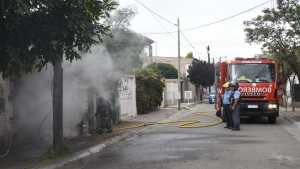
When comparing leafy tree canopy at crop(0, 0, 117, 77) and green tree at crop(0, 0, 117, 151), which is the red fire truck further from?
leafy tree canopy at crop(0, 0, 117, 77)

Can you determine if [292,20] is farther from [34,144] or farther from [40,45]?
[40,45]

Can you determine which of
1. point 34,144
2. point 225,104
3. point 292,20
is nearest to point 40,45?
point 34,144

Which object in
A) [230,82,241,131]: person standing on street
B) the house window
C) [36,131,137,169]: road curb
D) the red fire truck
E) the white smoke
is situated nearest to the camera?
[36,131,137,169]: road curb

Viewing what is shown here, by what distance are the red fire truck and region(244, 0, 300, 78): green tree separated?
6.37 feet

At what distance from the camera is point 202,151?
13297 mm

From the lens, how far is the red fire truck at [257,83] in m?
22.3

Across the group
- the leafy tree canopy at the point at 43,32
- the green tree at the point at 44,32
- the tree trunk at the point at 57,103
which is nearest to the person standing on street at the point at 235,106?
the tree trunk at the point at 57,103

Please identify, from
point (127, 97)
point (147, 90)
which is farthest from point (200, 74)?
point (127, 97)

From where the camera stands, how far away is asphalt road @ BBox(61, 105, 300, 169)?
1111cm

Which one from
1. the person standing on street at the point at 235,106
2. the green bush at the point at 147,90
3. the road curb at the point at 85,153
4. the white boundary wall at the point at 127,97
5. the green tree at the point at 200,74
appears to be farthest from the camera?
the green tree at the point at 200,74

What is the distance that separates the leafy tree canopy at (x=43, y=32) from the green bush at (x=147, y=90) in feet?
59.9

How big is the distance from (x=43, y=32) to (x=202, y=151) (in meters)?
4.87

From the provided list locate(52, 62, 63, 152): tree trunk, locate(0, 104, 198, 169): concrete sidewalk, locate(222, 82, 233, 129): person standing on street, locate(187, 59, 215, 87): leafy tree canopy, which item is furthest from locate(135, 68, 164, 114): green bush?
locate(187, 59, 215, 87): leafy tree canopy

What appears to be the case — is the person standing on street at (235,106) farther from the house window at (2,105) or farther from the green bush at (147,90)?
the green bush at (147,90)
